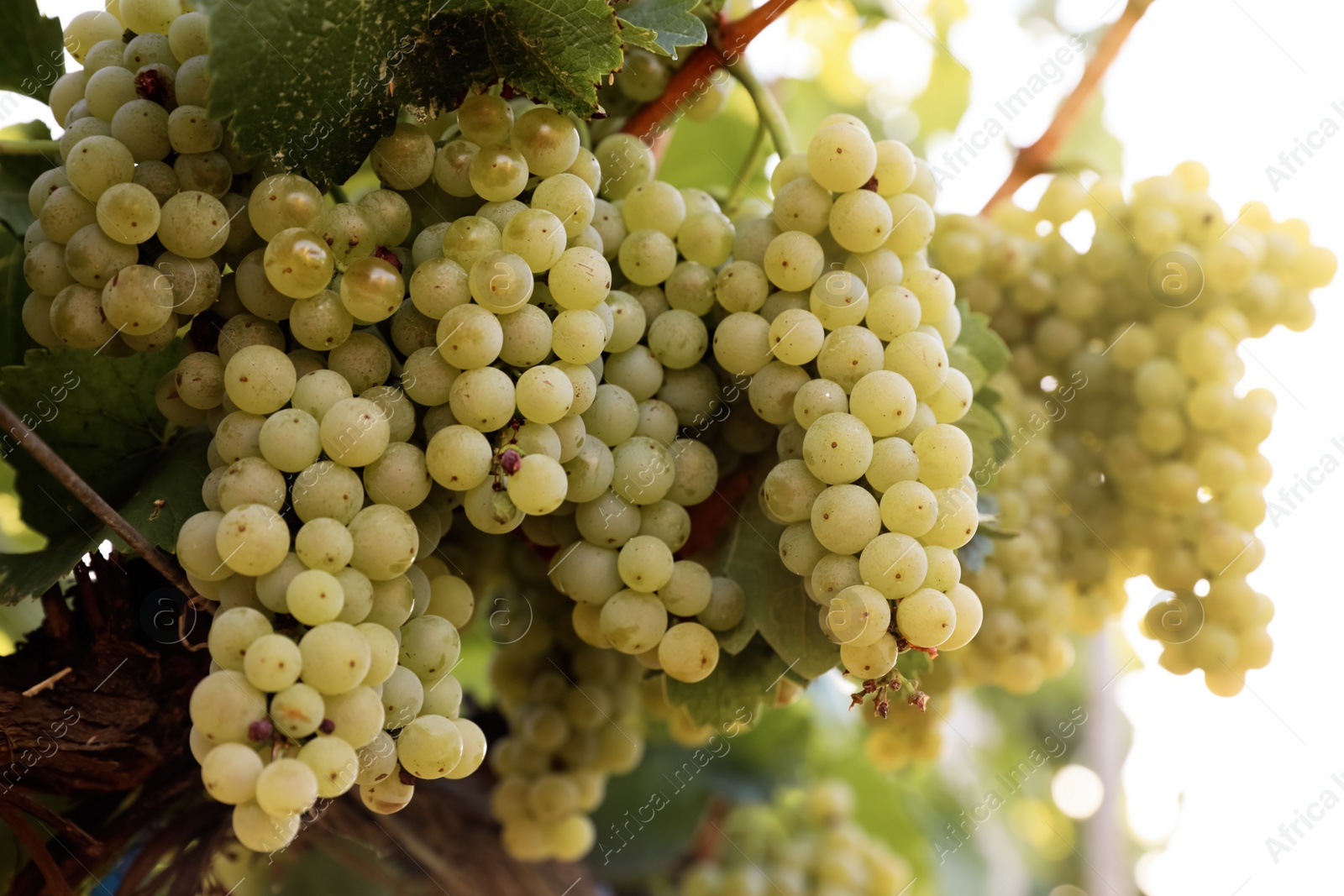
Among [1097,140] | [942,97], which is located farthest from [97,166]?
[1097,140]

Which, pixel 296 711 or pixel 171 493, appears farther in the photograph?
pixel 171 493

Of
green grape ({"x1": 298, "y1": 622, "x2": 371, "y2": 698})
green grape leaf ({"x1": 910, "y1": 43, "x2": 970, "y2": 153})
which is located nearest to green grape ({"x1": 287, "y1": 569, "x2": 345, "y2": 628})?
green grape ({"x1": 298, "y1": 622, "x2": 371, "y2": 698})

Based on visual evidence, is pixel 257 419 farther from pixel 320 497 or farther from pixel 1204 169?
pixel 1204 169

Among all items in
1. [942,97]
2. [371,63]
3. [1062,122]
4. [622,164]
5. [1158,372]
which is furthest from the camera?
[942,97]

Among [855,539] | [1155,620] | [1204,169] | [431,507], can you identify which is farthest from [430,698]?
[1204,169]

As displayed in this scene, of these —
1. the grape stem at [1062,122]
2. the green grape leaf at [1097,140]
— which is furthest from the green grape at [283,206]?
the green grape leaf at [1097,140]

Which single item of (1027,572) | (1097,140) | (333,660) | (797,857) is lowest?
(797,857)

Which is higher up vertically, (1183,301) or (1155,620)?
(1183,301)

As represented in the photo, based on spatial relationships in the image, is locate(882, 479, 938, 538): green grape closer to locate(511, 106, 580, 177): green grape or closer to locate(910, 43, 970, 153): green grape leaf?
locate(511, 106, 580, 177): green grape

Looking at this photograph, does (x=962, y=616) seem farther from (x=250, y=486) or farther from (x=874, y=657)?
(x=250, y=486)
